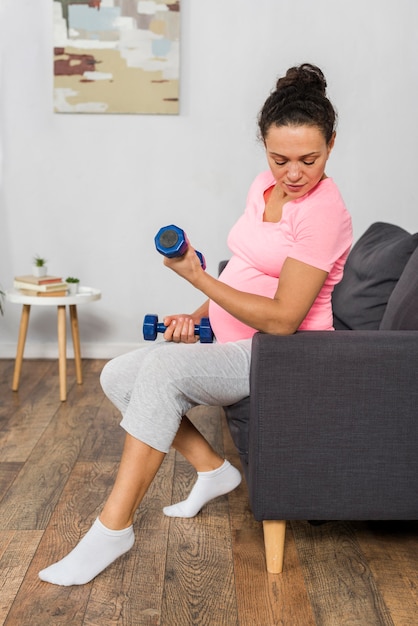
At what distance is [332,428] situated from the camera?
1.75 m

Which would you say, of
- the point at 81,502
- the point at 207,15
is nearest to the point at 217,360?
the point at 81,502

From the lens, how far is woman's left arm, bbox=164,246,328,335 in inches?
68.6

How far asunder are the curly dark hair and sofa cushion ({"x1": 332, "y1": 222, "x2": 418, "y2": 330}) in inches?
31.9

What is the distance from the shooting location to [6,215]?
13.4ft

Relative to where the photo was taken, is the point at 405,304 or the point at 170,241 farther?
the point at 405,304

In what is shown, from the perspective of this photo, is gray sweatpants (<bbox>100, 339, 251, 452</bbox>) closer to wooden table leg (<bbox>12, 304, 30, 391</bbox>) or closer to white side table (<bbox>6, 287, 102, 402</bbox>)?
white side table (<bbox>6, 287, 102, 402</bbox>)

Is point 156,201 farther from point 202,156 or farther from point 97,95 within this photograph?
point 97,95

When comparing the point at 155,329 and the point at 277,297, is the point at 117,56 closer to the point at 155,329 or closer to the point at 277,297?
the point at 155,329

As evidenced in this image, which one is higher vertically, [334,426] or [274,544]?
[334,426]

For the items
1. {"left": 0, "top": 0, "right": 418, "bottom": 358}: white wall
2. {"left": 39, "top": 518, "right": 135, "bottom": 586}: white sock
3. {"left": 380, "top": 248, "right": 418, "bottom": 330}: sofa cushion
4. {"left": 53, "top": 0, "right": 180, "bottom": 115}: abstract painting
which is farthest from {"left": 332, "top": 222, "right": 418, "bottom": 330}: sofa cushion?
{"left": 53, "top": 0, "right": 180, "bottom": 115}: abstract painting

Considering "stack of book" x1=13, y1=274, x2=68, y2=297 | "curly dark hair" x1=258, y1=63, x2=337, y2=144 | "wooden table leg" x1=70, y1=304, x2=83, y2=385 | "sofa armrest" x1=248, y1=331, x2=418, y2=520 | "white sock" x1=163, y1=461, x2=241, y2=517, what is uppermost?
"curly dark hair" x1=258, y1=63, x2=337, y2=144

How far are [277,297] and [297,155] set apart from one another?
0.31 meters

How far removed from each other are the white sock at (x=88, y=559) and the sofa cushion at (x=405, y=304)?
0.83 m

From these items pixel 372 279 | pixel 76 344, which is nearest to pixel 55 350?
pixel 76 344
